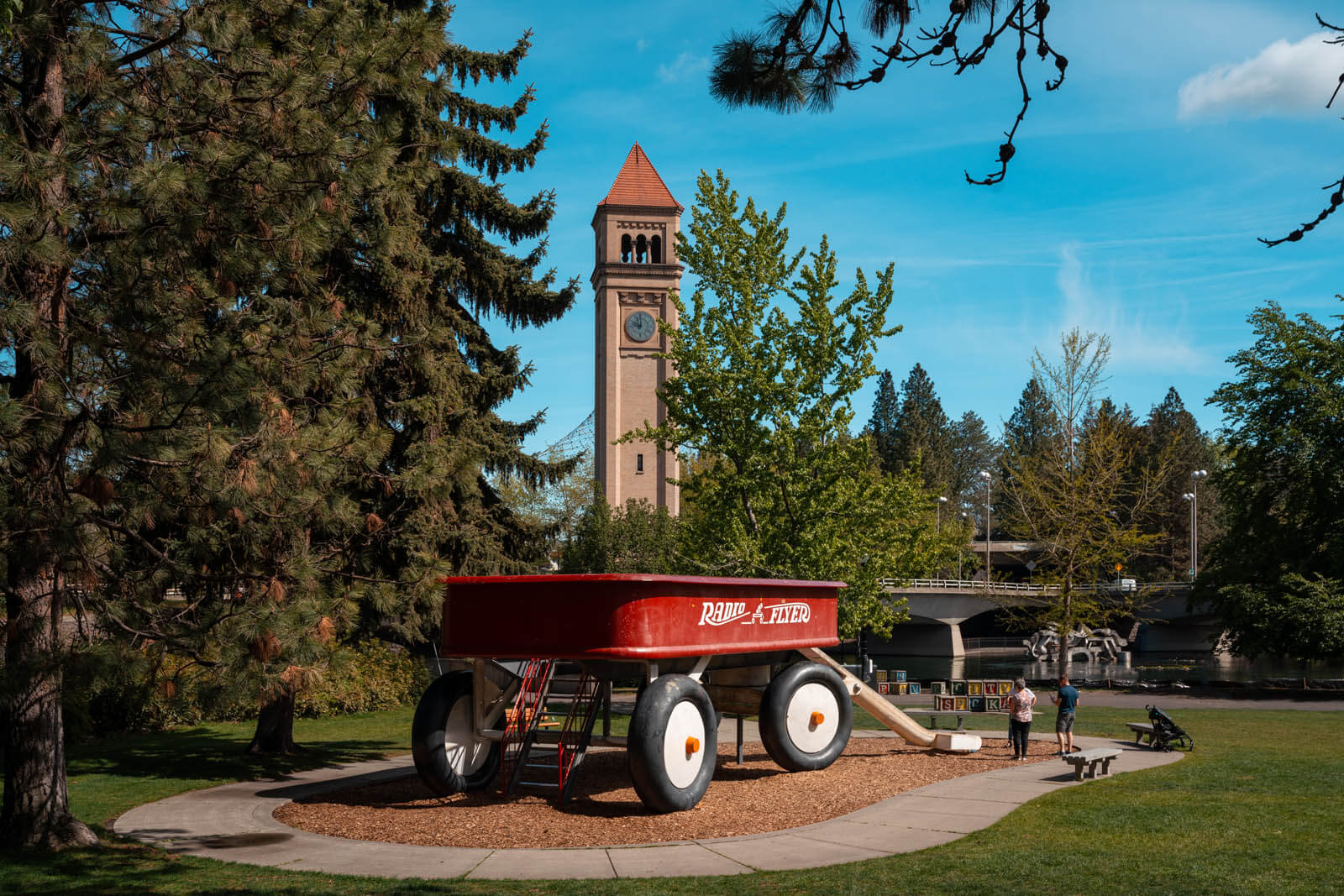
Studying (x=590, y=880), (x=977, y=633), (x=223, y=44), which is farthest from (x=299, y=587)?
(x=977, y=633)

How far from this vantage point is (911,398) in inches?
4818

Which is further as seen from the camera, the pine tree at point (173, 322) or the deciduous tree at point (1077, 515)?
the deciduous tree at point (1077, 515)

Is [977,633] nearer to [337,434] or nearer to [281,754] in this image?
[281,754]

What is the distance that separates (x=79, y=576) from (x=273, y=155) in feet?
15.8

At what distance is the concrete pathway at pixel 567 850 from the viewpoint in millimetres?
A: 11617

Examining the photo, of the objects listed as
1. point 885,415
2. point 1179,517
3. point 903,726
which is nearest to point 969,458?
point 885,415

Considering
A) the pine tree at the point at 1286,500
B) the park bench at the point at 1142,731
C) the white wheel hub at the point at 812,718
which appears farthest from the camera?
the pine tree at the point at 1286,500

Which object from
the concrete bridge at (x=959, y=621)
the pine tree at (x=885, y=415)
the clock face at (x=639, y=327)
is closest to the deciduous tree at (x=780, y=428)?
the concrete bridge at (x=959, y=621)

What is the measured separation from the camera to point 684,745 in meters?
14.6

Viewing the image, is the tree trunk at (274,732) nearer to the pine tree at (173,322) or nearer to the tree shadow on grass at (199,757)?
the tree shadow on grass at (199,757)

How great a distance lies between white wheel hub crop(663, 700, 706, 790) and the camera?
563 inches

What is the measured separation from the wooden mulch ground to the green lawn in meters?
2.27

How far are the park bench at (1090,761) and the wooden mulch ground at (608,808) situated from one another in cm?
170

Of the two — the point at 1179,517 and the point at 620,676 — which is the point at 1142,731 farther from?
the point at 1179,517
